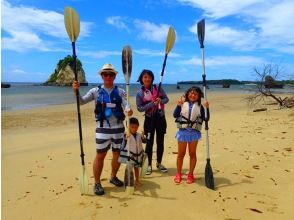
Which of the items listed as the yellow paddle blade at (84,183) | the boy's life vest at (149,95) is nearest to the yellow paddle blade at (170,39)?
the boy's life vest at (149,95)

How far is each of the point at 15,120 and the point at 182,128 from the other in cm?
1203

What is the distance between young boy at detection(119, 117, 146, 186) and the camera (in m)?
5.70

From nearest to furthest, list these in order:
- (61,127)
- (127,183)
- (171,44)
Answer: (127,183) < (171,44) < (61,127)

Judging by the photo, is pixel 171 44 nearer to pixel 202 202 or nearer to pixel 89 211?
pixel 202 202

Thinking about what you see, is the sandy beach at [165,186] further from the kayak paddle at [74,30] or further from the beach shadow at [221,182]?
the kayak paddle at [74,30]

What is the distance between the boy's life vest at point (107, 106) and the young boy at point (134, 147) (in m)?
0.30

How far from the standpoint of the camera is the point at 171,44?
20.9 ft

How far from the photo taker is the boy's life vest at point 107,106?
17.9 feet

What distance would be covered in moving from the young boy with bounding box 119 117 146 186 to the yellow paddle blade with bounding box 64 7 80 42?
160cm

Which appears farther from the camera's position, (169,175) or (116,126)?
(169,175)

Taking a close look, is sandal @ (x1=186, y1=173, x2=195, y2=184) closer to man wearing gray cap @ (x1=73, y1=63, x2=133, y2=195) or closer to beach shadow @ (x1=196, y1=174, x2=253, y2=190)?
beach shadow @ (x1=196, y1=174, x2=253, y2=190)

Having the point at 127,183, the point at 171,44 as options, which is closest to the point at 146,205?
the point at 127,183

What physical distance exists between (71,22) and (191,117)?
2.40 metres

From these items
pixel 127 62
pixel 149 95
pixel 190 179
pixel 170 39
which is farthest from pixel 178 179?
pixel 170 39
